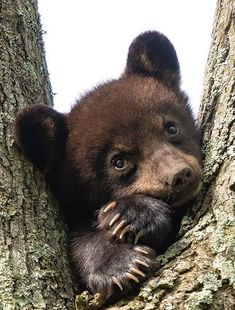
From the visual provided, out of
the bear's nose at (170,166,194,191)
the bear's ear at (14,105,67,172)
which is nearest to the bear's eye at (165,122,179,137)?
the bear's nose at (170,166,194,191)

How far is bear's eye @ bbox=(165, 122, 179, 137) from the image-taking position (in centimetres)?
543

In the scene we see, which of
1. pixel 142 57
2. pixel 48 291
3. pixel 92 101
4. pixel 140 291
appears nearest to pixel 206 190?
pixel 140 291

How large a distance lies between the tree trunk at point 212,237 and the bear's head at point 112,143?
41 cm

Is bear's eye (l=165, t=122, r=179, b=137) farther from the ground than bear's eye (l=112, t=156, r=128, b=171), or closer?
farther from the ground

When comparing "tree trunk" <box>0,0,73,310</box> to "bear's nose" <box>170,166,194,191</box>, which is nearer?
"tree trunk" <box>0,0,73,310</box>

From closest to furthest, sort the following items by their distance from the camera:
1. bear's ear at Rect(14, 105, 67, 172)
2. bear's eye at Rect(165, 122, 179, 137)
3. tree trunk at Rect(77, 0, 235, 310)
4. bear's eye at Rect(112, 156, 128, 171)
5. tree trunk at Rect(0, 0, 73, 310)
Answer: tree trunk at Rect(77, 0, 235, 310) → tree trunk at Rect(0, 0, 73, 310) → bear's ear at Rect(14, 105, 67, 172) → bear's eye at Rect(112, 156, 128, 171) → bear's eye at Rect(165, 122, 179, 137)

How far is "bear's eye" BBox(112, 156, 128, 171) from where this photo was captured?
17.3ft

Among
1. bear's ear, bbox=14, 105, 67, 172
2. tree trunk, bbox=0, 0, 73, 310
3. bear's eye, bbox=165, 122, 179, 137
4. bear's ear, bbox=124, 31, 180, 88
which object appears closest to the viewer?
tree trunk, bbox=0, 0, 73, 310

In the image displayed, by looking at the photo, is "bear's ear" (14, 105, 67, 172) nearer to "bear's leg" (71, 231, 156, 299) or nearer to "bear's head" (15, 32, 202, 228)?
"bear's head" (15, 32, 202, 228)

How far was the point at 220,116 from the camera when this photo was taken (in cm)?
456

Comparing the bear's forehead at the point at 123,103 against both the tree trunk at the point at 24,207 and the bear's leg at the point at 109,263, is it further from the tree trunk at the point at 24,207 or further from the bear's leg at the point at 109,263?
the bear's leg at the point at 109,263

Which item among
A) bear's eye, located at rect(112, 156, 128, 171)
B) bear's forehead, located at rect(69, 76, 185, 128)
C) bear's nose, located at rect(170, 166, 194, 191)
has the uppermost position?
bear's forehead, located at rect(69, 76, 185, 128)

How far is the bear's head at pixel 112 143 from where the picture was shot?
16.3ft

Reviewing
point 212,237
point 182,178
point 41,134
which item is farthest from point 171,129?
point 212,237
